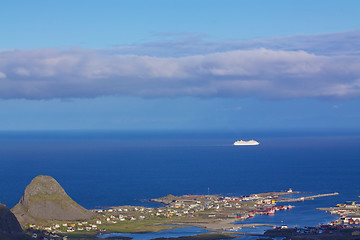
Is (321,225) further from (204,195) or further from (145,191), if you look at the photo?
(145,191)

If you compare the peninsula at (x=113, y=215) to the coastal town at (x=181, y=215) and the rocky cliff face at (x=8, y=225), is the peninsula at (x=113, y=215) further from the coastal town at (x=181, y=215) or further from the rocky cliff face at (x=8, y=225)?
the rocky cliff face at (x=8, y=225)

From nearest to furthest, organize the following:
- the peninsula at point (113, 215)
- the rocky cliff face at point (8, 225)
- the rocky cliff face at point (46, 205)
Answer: the rocky cliff face at point (8, 225), the peninsula at point (113, 215), the rocky cliff face at point (46, 205)

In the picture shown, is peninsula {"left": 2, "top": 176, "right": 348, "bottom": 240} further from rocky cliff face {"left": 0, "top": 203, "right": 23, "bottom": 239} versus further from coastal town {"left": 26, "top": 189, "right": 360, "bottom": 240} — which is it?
rocky cliff face {"left": 0, "top": 203, "right": 23, "bottom": 239}

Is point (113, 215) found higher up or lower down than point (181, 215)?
higher up

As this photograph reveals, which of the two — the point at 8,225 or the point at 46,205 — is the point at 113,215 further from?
the point at 8,225

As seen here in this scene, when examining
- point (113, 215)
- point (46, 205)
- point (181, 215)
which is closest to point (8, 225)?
point (46, 205)

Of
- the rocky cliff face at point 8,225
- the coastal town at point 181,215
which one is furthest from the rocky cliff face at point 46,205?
the rocky cliff face at point 8,225

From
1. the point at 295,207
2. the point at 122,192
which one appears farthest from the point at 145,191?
the point at 295,207

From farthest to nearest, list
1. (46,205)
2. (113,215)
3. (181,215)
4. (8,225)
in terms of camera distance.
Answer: (181,215), (113,215), (46,205), (8,225)

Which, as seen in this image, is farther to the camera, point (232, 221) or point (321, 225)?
point (232, 221)
